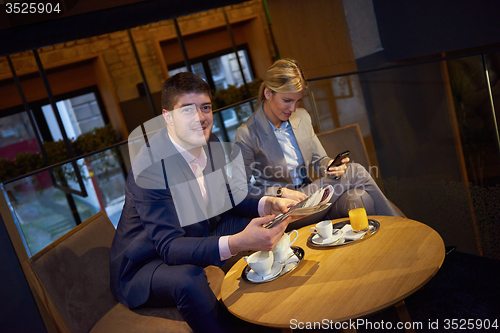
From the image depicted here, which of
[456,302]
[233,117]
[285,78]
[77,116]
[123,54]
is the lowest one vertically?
[456,302]

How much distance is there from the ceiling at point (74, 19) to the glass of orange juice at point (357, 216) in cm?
227

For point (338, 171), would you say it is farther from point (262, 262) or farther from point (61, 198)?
point (61, 198)

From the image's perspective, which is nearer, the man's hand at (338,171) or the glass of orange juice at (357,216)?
the glass of orange juice at (357,216)

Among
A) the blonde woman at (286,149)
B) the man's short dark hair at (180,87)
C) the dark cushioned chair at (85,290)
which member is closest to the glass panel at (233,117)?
the blonde woman at (286,149)

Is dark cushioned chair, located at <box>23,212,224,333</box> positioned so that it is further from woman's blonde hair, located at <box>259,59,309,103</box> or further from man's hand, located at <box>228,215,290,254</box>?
woman's blonde hair, located at <box>259,59,309,103</box>

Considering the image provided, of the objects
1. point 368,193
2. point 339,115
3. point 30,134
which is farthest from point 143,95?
point 368,193

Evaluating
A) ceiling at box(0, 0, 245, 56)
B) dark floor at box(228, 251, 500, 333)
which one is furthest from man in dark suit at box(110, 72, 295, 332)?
ceiling at box(0, 0, 245, 56)

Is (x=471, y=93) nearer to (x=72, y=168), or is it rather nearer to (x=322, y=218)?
(x=322, y=218)

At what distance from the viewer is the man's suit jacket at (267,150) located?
2.37 metres

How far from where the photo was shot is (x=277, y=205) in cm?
178

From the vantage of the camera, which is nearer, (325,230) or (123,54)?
(325,230)

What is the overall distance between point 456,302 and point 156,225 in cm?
154

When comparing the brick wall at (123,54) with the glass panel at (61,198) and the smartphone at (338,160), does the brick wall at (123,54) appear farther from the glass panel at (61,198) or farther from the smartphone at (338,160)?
the smartphone at (338,160)

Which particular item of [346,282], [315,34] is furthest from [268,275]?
[315,34]
